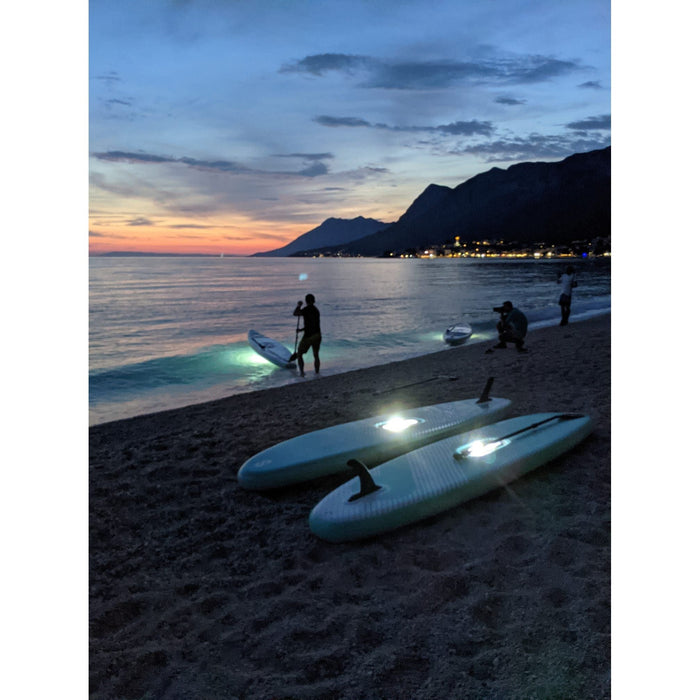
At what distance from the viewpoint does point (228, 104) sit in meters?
7.49

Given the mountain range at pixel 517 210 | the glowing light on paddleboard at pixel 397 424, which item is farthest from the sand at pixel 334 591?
the mountain range at pixel 517 210

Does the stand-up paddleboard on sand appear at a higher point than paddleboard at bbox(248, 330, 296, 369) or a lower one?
lower

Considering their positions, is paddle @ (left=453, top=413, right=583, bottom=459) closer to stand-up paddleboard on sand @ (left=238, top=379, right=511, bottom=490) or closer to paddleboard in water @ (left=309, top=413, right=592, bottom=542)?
paddleboard in water @ (left=309, top=413, right=592, bottom=542)

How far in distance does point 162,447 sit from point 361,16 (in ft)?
15.6

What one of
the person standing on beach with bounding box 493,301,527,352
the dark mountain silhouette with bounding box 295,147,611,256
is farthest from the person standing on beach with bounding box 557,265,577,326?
the dark mountain silhouette with bounding box 295,147,611,256

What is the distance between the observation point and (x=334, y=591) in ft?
8.79

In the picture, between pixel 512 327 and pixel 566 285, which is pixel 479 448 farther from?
pixel 566 285

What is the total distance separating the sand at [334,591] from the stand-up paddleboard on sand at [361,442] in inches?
6.3

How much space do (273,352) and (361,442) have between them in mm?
7399

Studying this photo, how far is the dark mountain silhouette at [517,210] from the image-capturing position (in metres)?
96.8

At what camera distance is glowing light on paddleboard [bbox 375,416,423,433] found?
4775 mm

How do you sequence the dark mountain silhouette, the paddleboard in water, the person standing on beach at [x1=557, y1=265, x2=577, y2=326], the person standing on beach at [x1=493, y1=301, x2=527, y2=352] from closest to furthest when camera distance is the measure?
the paddleboard in water < the person standing on beach at [x1=493, y1=301, x2=527, y2=352] < the person standing on beach at [x1=557, y1=265, x2=577, y2=326] < the dark mountain silhouette

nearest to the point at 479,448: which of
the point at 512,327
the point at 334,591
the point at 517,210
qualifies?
the point at 334,591
